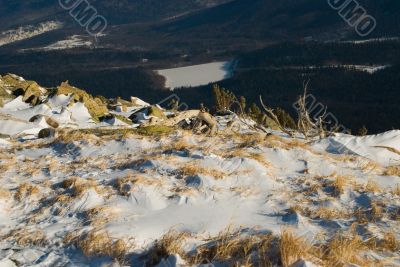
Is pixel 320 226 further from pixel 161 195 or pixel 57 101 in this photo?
pixel 57 101

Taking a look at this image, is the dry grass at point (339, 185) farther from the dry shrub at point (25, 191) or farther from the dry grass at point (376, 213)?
the dry shrub at point (25, 191)

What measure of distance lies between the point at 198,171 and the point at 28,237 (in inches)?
165

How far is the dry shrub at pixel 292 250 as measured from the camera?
744 centimetres

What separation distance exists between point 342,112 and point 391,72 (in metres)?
57.9

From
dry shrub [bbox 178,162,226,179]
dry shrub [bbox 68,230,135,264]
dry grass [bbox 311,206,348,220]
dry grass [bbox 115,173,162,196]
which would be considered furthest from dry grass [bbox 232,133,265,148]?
dry shrub [bbox 68,230,135,264]

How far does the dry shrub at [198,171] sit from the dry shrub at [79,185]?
204cm

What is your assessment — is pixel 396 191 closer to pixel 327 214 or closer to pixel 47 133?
pixel 327 214

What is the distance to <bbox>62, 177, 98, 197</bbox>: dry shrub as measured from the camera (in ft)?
35.0

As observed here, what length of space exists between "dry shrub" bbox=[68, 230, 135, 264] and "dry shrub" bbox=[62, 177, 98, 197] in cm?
185

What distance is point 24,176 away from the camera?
480 inches

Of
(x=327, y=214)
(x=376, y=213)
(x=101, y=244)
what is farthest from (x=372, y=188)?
(x=101, y=244)

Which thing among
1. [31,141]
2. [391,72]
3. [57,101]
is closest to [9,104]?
[57,101]

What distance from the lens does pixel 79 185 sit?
11000mm

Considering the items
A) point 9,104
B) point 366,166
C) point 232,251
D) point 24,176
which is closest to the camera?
point 232,251
